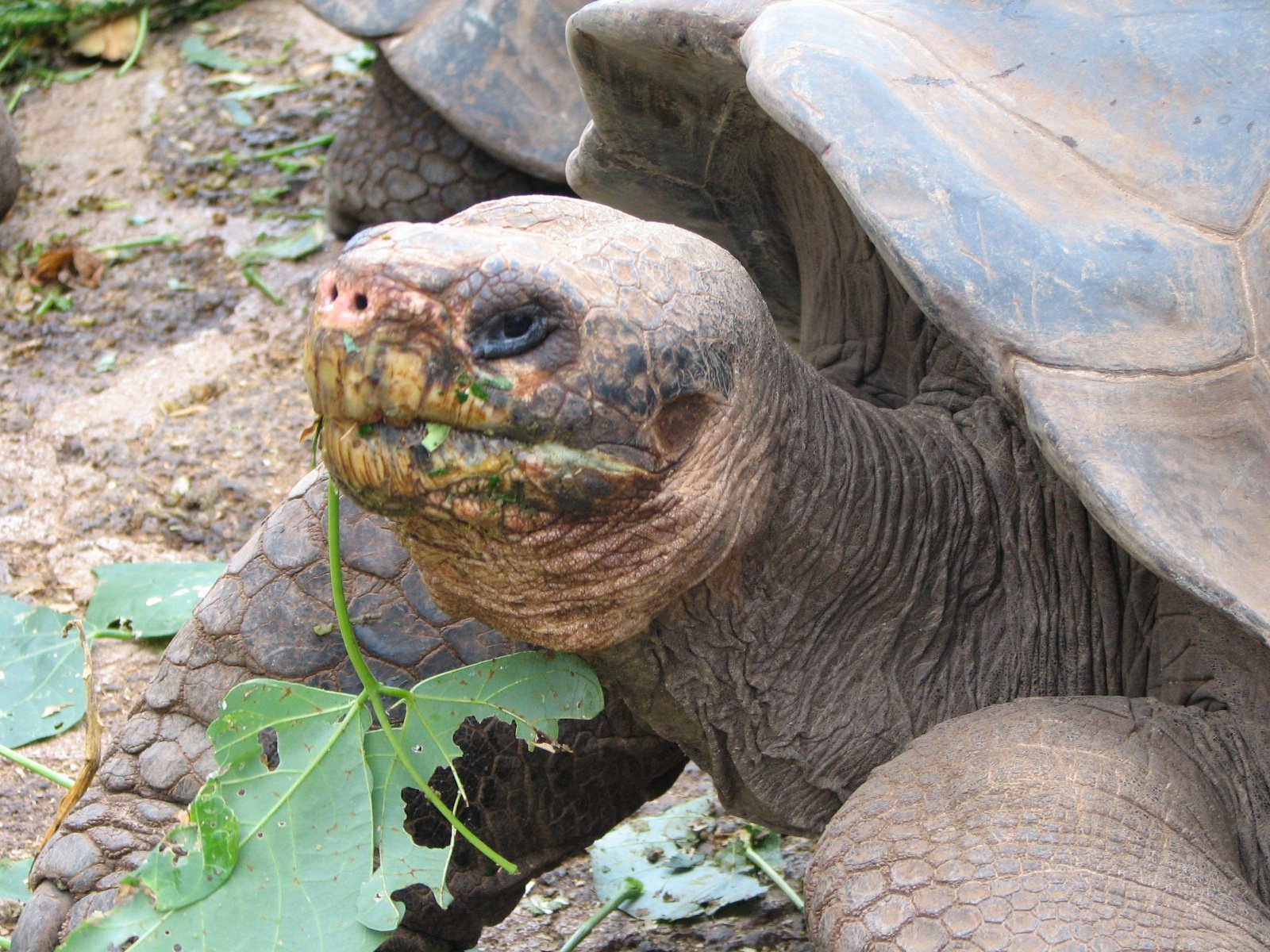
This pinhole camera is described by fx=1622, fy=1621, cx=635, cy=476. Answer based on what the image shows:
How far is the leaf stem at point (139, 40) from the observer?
7.04 meters

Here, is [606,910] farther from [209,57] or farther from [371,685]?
[209,57]

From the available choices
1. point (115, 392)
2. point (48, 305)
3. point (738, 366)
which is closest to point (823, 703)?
point (738, 366)

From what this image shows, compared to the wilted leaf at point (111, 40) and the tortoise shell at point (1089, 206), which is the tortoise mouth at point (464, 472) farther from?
the wilted leaf at point (111, 40)

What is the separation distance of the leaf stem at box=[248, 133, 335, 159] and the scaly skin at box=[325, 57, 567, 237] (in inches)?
36.3

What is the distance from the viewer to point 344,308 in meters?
1.82

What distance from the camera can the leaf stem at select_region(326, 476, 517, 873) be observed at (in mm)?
2275

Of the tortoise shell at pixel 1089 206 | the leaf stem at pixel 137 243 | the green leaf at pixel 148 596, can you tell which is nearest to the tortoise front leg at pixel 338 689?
the green leaf at pixel 148 596

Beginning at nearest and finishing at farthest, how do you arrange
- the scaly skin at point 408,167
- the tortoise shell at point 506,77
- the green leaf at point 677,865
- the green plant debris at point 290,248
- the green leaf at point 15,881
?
the green leaf at point 15,881, the green leaf at point 677,865, the tortoise shell at point 506,77, the scaly skin at point 408,167, the green plant debris at point 290,248

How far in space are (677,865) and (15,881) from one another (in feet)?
4.05

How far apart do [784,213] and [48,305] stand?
3.13 meters

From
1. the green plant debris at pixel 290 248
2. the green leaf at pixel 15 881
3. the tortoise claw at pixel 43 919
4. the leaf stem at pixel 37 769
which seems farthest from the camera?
the green plant debris at pixel 290 248

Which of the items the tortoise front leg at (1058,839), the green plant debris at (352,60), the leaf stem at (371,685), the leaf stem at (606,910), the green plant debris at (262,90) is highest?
the tortoise front leg at (1058,839)

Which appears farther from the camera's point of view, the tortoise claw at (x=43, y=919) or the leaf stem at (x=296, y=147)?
the leaf stem at (x=296, y=147)

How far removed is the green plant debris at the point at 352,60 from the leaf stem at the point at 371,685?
478 centimetres
